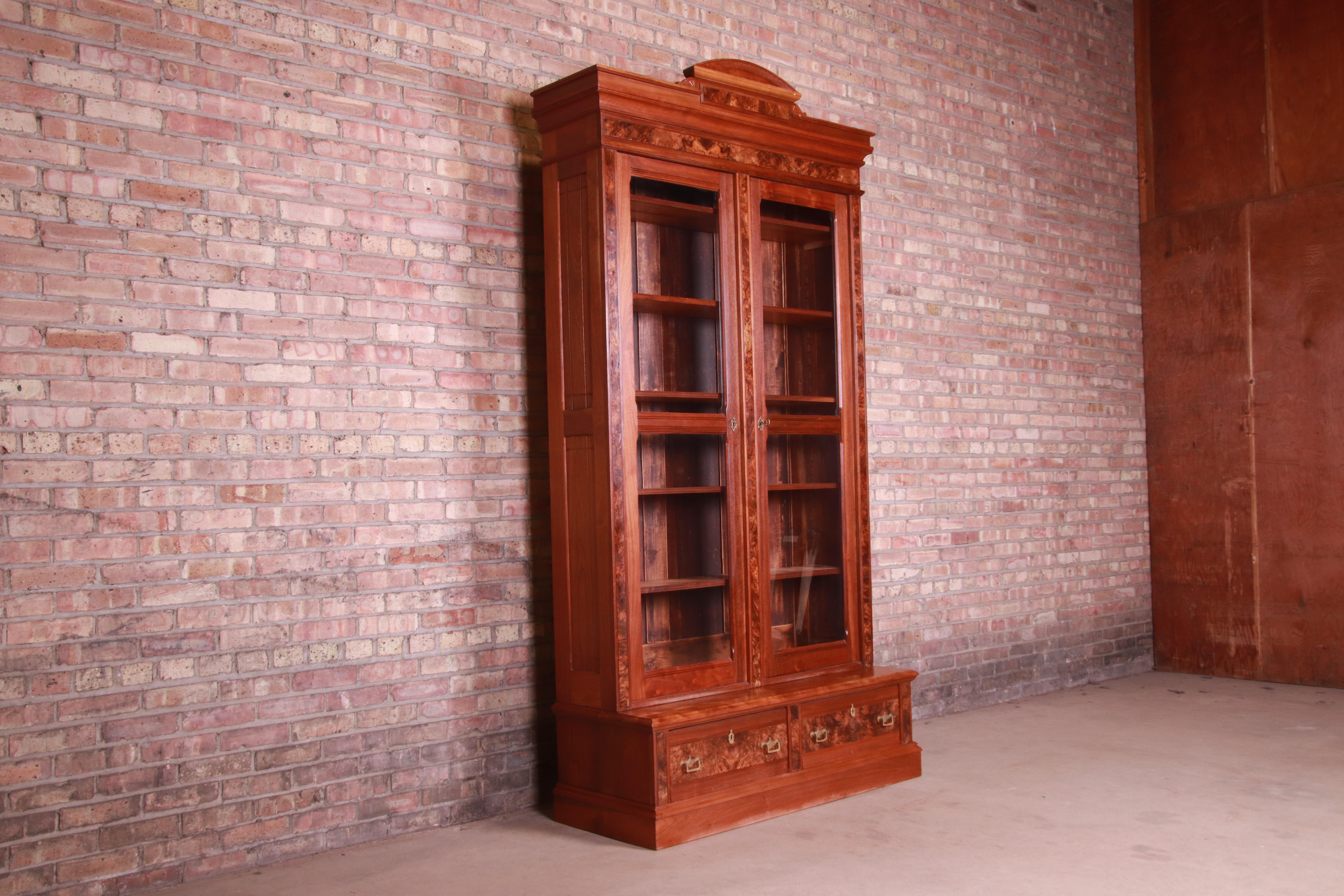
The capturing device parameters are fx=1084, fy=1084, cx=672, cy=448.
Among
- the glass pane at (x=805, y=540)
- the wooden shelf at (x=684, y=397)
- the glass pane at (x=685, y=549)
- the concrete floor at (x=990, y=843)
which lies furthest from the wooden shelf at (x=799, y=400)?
the concrete floor at (x=990, y=843)

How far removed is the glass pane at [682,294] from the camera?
13.7 feet

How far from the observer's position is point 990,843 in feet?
12.2

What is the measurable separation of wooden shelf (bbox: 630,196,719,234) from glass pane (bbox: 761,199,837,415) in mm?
345

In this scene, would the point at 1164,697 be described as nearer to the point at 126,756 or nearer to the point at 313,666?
the point at 313,666

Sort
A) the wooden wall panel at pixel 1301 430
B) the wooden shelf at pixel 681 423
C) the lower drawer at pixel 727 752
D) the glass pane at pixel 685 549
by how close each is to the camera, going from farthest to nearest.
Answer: the wooden wall panel at pixel 1301 430 < the glass pane at pixel 685 549 < the wooden shelf at pixel 681 423 < the lower drawer at pixel 727 752

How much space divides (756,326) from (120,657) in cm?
252

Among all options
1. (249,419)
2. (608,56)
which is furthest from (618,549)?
(608,56)

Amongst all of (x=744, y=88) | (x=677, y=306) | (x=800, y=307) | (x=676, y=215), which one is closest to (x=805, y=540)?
(x=800, y=307)

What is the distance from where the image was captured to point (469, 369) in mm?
4176

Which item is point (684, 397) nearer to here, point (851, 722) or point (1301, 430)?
point (851, 722)

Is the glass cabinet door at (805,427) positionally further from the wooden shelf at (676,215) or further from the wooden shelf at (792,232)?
the wooden shelf at (676,215)

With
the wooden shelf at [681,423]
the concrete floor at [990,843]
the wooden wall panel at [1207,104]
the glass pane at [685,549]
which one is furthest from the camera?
the wooden wall panel at [1207,104]

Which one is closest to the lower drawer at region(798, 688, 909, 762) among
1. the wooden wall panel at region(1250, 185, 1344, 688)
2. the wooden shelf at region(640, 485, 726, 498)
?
the wooden shelf at region(640, 485, 726, 498)

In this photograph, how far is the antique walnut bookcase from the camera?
3910 mm
